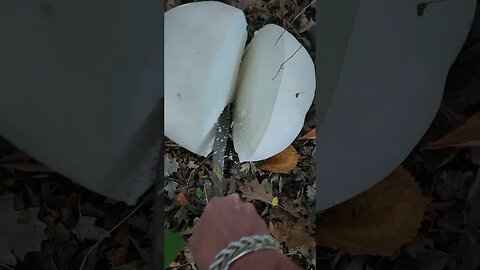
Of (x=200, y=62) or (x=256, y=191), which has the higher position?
(x=200, y=62)

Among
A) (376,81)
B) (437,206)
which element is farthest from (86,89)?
(437,206)

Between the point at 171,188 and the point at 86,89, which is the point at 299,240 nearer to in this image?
the point at 171,188

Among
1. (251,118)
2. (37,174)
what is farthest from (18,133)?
(251,118)

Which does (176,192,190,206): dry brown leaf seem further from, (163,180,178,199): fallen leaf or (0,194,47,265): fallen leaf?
(0,194,47,265): fallen leaf

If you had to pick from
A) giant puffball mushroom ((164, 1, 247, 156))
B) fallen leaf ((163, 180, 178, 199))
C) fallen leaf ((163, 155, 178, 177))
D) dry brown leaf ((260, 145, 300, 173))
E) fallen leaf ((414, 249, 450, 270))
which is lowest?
fallen leaf ((414, 249, 450, 270))

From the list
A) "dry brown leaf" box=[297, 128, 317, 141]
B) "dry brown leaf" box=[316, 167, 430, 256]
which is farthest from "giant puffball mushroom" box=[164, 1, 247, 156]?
"dry brown leaf" box=[316, 167, 430, 256]

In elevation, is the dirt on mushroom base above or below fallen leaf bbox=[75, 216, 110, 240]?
above

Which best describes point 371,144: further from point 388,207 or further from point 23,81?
point 23,81
